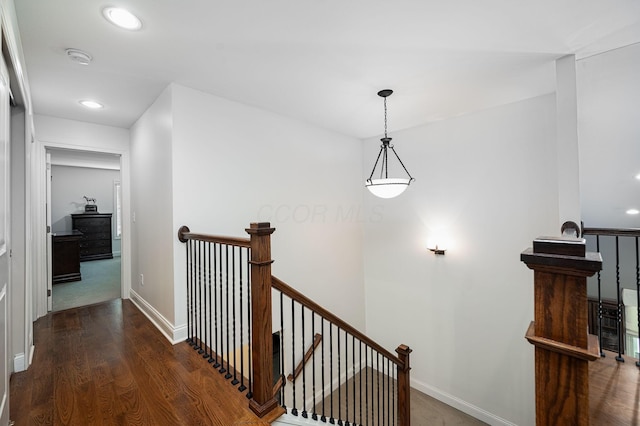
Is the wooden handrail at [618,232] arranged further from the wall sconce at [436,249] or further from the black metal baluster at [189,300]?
the black metal baluster at [189,300]

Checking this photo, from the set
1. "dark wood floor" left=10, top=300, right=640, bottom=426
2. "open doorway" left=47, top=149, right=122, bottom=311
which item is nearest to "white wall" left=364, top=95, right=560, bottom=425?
"dark wood floor" left=10, top=300, right=640, bottom=426

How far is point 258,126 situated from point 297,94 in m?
0.63

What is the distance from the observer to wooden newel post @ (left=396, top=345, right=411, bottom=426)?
3.17 metres

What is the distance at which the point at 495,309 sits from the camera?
350 cm

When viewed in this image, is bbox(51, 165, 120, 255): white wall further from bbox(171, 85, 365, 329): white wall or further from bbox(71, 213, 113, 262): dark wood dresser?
bbox(171, 85, 365, 329): white wall

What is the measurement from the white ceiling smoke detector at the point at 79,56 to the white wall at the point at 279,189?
66cm

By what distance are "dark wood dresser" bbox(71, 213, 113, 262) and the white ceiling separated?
4.94 metres

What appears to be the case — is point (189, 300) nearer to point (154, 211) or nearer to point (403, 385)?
point (154, 211)

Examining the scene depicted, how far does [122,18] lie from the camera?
5.75ft

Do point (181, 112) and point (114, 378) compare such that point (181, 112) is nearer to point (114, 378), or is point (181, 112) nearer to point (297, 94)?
point (297, 94)

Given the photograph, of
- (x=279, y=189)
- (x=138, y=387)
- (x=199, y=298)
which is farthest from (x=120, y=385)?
(x=279, y=189)

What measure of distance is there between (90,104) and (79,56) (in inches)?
45.5

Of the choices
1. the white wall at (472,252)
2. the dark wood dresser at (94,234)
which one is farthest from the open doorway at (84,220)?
the white wall at (472,252)

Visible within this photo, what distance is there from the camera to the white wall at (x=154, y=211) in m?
2.66
